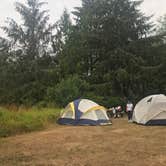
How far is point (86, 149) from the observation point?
10273mm

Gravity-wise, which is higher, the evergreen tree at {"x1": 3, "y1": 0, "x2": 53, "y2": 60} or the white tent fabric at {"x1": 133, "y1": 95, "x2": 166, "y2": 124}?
the evergreen tree at {"x1": 3, "y1": 0, "x2": 53, "y2": 60}

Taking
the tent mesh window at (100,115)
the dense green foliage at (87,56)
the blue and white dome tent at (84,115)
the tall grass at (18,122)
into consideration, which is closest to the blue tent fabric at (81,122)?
the blue and white dome tent at (84,115)

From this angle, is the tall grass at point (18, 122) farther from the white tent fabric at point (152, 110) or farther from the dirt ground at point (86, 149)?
the white tent fabric at point (152, 110)

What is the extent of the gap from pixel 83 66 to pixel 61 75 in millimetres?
2665

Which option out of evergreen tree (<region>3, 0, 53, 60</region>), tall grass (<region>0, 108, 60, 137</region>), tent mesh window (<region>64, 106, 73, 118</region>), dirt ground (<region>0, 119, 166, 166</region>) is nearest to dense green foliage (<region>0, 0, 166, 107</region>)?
evergreen tree (<region>3, 0, 53, 60</region>)

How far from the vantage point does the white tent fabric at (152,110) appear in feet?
55.1

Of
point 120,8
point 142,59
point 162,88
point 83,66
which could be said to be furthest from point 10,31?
point 162,88

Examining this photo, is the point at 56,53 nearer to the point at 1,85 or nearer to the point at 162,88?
the point at 1,85

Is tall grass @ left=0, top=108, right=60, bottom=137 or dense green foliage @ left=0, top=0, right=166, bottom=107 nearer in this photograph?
tall grass @ left=0, top=108, right=60, bottom=137

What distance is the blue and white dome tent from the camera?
57.8 feet

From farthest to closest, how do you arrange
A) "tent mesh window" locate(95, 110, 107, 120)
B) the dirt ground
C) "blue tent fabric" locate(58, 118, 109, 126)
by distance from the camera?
"tent mesh window" locate(95, 110, 107, 120) → "blue tent fabric" locate(58, 118, 109, 126) → the dirt ground

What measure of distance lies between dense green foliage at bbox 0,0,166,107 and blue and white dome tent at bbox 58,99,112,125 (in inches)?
305

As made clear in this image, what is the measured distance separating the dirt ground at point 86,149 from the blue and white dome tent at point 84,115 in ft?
12.1

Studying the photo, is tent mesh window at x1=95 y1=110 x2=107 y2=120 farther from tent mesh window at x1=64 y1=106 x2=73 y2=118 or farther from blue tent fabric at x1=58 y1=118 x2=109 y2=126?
tent mesh window at x1=64 y1=106 x2=73 y2=118
